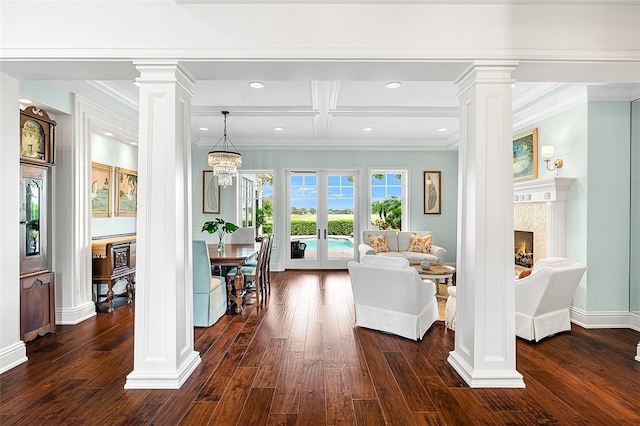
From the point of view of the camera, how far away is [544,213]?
4.67 m

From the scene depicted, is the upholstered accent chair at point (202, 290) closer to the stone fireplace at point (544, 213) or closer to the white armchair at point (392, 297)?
the white armchair at point (392, 297)

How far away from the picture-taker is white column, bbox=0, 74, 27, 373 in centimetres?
284

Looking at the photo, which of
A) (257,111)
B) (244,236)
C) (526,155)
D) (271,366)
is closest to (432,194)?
(526,155)

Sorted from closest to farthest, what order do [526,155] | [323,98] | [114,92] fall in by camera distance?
[114,92] < [323,98] < [526,155]

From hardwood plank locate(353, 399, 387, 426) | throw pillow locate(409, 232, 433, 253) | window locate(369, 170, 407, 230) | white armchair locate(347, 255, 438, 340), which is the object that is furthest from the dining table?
window locate(369, 170, 407, 230)

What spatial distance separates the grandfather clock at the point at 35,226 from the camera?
10.8ft

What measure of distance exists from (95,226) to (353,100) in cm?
395

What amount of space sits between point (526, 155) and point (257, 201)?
5.22 metres

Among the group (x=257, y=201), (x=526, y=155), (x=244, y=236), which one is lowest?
(x=244, y=236)

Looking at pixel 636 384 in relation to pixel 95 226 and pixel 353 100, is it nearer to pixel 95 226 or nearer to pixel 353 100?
pixel 353 100

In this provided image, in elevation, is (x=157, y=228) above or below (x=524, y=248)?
above

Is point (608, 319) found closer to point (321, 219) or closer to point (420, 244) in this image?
point (420, 244)

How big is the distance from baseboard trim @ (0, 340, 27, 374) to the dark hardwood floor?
0.23ft

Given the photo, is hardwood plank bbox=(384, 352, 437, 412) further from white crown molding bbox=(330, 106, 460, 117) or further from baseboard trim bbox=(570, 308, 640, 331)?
white crown molding bbox=(330, 106, 460, 117)
